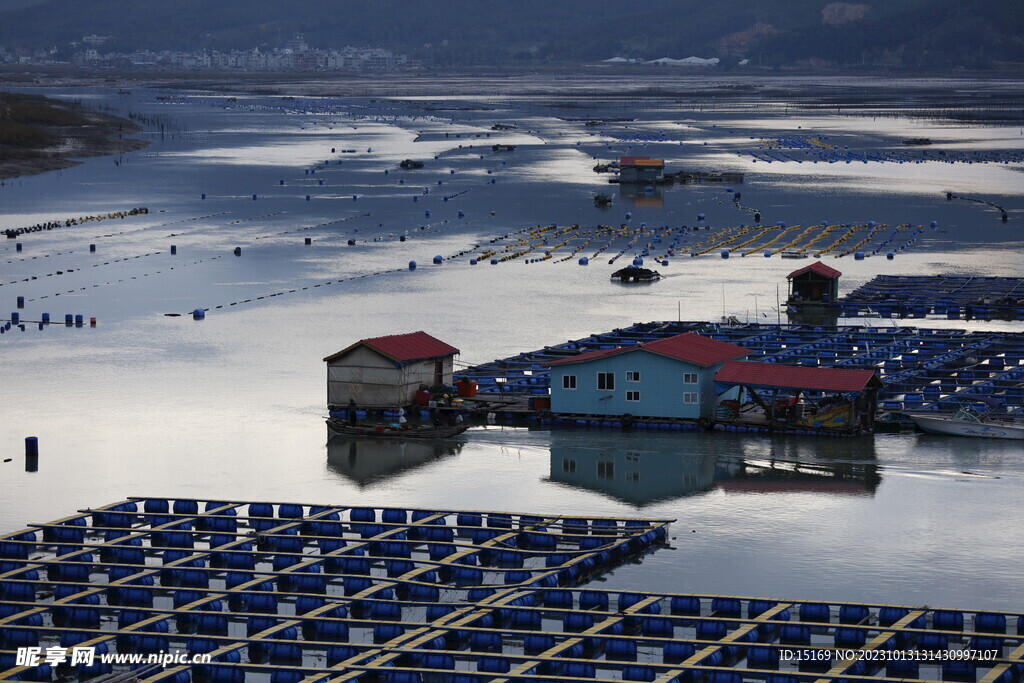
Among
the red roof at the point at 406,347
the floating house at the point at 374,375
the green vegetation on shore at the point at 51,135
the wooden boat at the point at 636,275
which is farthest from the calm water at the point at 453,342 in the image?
the green vegetation on shore at the point at 51,135

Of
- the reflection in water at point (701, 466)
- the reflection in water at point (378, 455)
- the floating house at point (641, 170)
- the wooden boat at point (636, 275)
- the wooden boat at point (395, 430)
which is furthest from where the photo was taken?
the floating house at point (641, 170)

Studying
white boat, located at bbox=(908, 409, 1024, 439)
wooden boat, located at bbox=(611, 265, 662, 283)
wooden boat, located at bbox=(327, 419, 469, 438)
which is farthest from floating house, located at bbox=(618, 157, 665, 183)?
wooden boat, located at bbox=(327, 419, 469, 438)

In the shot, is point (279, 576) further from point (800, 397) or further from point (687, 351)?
point (800, 397)

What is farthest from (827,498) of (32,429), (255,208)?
(255,208)

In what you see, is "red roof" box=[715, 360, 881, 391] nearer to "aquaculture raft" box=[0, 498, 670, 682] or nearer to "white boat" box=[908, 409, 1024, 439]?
"white boat" box=[908, 409, 1024, 439]

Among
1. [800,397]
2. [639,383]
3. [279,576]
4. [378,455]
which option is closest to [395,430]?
[378,455]

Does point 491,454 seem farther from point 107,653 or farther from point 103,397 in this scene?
point 107,653

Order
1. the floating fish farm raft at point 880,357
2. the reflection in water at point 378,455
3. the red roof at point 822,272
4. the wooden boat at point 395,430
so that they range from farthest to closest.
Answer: the red roof at point 822,272, the floating fish farm raft at point 880,357, the wooden boat at point 395,430, the reflection in water at point 378,455

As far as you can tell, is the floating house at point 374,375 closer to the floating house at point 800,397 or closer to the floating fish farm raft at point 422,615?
the floating house at point 800,397
